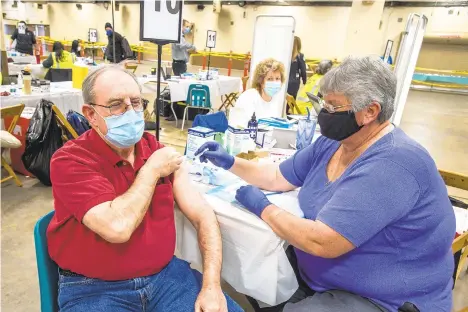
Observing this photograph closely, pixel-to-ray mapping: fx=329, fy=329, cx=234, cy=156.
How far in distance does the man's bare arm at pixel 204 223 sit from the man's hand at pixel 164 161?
97mm

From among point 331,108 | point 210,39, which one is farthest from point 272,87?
point 210,39

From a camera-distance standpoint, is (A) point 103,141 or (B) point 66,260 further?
(A) point 103,141

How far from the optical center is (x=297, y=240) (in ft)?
3.68

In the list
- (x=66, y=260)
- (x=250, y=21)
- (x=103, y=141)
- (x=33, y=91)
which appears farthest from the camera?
(x=250, y=21)

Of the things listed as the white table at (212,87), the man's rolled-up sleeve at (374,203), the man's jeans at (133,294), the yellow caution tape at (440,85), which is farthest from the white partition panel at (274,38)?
the yellow caution tape at (440,85)

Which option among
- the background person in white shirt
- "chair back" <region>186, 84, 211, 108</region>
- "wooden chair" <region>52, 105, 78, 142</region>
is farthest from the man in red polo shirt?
"chair back" <region>186, 84, 211, 108</region>

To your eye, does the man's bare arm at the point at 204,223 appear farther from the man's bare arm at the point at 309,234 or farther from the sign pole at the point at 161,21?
the sign pole at the point at 161,21

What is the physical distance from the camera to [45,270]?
1.09 metres

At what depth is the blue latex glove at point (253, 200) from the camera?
1252 mm

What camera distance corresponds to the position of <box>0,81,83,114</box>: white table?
11.3 ft

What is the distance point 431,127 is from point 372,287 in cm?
659

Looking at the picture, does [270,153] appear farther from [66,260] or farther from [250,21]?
[250,21]

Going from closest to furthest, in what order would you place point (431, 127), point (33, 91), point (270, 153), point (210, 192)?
point (210, 192)
point (270, 153)
point (33, 91)
point (431, 127)

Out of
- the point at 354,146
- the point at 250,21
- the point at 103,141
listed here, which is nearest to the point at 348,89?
the point at 354,146
